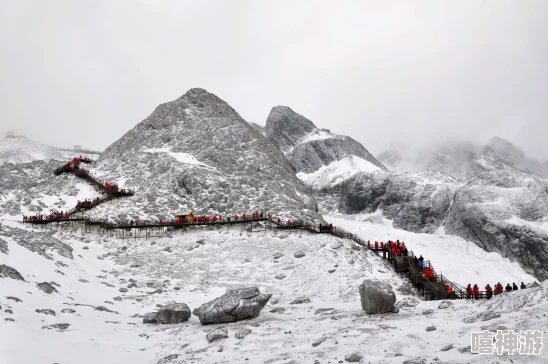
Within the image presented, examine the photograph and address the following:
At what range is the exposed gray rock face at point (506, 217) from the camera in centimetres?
7725

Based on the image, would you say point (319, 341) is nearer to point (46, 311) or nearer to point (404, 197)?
point (46, 311)

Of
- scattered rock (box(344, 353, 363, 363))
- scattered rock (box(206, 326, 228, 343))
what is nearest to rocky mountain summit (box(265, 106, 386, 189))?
scattered rock (box(206, 326, 228, 343))

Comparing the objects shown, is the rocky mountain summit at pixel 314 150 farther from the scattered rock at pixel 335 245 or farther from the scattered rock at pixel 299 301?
the scattered rock at pixel 299 301

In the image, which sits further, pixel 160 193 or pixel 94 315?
pixel 160 193

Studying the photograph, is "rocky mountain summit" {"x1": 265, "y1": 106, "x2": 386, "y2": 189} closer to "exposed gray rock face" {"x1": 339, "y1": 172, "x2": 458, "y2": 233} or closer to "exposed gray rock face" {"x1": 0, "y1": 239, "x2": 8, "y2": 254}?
"exposed gray rock face" {"x1": 339, "y1": 172, "x2": 458, "y2": 233}

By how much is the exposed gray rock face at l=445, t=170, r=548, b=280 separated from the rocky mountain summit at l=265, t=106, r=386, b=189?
59.8m

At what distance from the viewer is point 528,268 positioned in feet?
252

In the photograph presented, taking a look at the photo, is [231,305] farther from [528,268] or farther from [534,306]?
[528,268]

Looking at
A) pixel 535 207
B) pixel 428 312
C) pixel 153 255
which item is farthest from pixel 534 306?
pixel 535 207

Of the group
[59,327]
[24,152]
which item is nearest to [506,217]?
[59,327]

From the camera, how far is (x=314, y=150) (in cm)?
17288

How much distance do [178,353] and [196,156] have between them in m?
48.4

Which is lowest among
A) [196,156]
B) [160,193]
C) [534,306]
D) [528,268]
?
[528,268]

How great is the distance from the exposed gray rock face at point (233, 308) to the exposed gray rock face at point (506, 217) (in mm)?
72859
